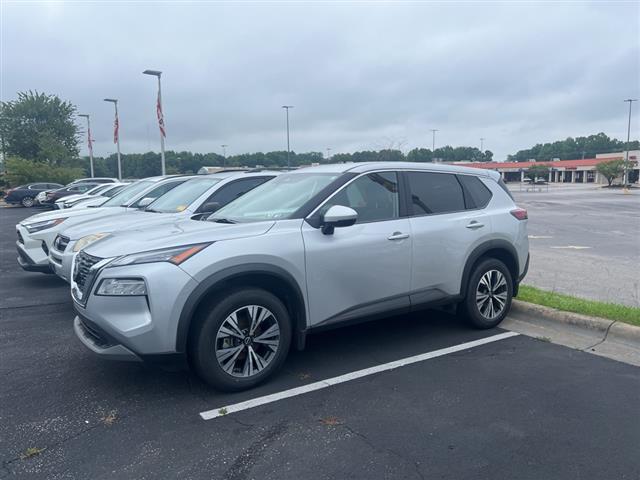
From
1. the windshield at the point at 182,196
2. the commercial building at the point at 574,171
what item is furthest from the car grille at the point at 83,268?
the commercial building at the point at 574,171

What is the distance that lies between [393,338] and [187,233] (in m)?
2.42

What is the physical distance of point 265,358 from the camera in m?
4.10

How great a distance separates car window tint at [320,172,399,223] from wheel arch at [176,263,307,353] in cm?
82

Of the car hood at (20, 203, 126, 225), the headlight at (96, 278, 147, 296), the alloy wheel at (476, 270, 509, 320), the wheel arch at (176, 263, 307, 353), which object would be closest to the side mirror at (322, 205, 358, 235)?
the wheel arch at (176, 263, 307, 353)

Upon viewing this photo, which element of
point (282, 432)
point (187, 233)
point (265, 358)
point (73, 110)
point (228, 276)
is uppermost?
point (73, 110)

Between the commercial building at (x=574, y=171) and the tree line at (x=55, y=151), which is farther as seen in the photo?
the commercial building at (x=574, y=171)

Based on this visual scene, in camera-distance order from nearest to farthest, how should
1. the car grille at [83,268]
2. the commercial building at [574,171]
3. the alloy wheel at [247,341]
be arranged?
the alloy wheel at [247,341] → the car grille at [83,268] → the commercial building at [574,171]

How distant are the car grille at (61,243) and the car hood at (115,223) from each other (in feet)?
0.19

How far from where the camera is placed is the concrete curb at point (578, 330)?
4.91 metres

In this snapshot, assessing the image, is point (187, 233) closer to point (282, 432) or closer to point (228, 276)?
point (228, 276)

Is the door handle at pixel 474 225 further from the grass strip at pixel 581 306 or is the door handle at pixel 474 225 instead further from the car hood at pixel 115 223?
the car hood at pixel 115 223

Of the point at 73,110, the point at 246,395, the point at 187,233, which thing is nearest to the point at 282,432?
the point at 246,395

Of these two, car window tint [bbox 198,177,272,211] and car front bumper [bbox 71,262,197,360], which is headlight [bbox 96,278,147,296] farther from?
car window tint [bbox 198,177,272,211]

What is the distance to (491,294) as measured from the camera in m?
5.52
